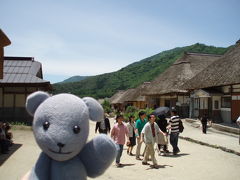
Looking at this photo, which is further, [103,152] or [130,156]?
[130,156]

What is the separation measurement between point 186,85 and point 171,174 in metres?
16.6

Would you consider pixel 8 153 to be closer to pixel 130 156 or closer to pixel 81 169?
pixel 130 156

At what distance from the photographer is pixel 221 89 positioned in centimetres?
1928

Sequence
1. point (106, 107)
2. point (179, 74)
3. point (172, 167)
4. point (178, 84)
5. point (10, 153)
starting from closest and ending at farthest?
point (172, 167) < point (10, 153) < point (178, 84) < point (179, 74) < point (106, 107)

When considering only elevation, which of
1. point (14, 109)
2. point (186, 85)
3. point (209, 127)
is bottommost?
point (209, 127)

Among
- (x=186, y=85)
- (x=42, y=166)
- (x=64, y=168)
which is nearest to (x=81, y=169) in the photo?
(x=64, y=168)

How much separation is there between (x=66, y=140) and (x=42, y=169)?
0.57m

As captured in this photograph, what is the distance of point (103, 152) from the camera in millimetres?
3213

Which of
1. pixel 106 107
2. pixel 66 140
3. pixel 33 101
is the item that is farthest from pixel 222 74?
pixel 106 107

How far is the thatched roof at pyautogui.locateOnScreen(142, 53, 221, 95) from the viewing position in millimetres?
25047

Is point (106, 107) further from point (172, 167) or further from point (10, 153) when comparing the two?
point (172, 167)

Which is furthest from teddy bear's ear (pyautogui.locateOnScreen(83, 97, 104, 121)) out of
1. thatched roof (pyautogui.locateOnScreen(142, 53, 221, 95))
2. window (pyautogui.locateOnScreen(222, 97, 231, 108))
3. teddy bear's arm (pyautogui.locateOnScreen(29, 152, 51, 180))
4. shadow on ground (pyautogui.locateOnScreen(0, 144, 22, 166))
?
Answer: thatched roof (pyautogui.locateOnScreen(142, 53, 221, 95))

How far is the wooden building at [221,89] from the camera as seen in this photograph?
1675 cm

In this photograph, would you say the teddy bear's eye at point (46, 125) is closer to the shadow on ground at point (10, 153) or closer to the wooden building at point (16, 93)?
the shadow on ground at point (10, 153)
